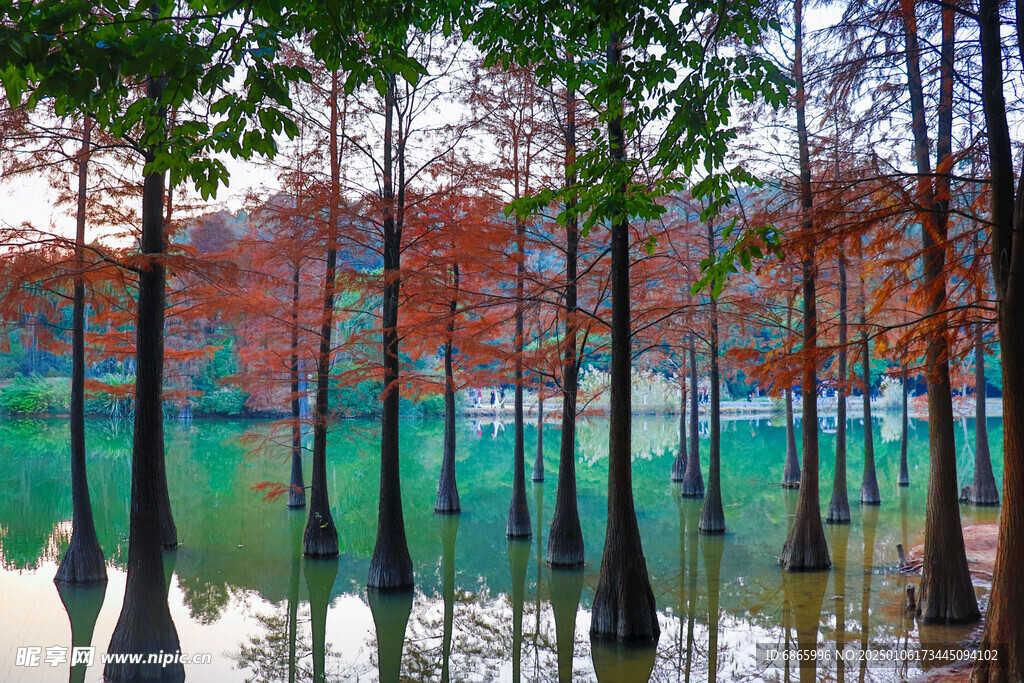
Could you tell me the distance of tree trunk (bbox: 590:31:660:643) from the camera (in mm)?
9258

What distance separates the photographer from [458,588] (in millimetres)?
13039

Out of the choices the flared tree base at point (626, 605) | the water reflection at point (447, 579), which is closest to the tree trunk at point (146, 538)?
the water reflection at point (447, 579)

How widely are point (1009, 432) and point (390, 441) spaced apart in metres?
9.12

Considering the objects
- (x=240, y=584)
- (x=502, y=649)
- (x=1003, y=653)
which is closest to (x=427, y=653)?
(x=502, y=649)

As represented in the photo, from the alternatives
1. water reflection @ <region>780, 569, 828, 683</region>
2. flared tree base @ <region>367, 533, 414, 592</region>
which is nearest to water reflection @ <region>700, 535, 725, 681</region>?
water reflection @ <region>780, 569, 828, 683</region>

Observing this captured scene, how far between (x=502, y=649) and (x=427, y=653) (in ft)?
3.34

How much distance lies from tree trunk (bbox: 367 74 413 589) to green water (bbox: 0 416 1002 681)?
1.59ft

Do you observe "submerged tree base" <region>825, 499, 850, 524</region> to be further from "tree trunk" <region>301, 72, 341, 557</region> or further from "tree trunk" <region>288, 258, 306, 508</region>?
"tree trunk" <region>288, 258, 306, 508</region>

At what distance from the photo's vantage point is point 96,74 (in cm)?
339

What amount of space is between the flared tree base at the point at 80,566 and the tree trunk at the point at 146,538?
183 inches

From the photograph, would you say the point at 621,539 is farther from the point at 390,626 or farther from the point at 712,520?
the point at 712,520

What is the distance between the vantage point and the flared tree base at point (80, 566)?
39.4 feet

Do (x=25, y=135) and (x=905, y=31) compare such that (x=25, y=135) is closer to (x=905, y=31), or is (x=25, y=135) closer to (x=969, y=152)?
(x=905, y=31)

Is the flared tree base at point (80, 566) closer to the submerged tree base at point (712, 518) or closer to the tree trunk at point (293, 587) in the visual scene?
the tree trunk at point (293, 587)
